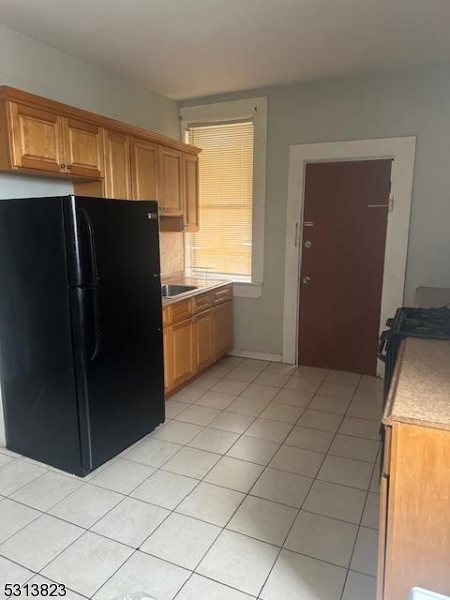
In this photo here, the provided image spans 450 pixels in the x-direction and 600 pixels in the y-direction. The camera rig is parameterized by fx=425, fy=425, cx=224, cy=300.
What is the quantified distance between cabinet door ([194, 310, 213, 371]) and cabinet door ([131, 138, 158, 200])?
1.13 meters

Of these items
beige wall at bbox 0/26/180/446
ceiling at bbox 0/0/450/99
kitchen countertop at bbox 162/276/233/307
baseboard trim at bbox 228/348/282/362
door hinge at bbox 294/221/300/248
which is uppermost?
ceiling at bbox 0/0/450/99

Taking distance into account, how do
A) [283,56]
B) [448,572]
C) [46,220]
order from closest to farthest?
[448,572], [46,220], [283,56]

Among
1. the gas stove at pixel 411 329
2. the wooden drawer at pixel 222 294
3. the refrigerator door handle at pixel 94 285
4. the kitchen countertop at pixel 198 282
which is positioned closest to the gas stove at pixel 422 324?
the gas stove at pixel 411 329

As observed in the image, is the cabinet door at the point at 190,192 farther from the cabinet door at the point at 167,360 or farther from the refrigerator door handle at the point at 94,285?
the refrigerator door handle at the point at 94,285

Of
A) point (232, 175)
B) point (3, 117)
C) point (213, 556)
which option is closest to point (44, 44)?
point (3, 117)

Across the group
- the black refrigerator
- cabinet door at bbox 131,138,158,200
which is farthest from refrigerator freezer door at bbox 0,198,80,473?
cabinet door at bbox 131,138,158,200

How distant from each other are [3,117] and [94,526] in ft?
7.12

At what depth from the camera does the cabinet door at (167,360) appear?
3.32 metres

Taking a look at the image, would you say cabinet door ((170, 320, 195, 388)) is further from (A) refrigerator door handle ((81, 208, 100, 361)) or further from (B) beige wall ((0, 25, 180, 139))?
(B) beige wall ((0, 25, 180, 139))

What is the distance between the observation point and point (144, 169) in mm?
3348

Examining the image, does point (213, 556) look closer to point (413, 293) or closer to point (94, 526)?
point (94, 526)

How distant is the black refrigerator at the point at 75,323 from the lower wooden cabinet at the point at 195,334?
1.98ft

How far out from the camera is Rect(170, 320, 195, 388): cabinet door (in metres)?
3.45

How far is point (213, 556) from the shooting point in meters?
1.88
